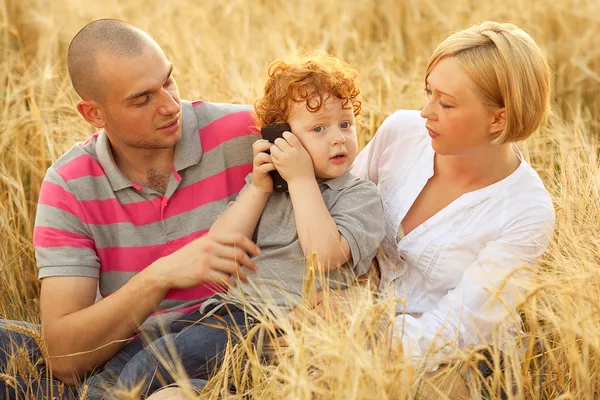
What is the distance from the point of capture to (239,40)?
5.80m

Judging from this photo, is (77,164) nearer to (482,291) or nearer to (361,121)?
(361,121)

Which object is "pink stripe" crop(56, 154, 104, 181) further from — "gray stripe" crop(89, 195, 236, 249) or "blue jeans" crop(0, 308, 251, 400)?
"blue jeans" crop(0, 308, 251, 400)

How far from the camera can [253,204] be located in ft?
9.37

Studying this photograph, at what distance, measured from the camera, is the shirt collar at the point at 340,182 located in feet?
9.39

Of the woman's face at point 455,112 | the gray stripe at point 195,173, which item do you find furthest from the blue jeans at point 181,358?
the woman's face at point 455,112

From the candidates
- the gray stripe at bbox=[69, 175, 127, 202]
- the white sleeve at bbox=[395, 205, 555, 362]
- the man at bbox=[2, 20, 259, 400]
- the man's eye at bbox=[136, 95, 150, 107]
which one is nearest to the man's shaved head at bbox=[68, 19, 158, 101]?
the man at bbox=[2, 20, 259, 400]

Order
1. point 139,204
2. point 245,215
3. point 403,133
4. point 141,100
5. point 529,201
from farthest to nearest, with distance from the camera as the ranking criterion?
point 403,133, point 139,204, point 141,100, point 245,215, point 529,201

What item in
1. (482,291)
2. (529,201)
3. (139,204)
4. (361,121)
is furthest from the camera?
(361,121)

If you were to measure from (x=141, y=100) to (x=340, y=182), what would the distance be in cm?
78

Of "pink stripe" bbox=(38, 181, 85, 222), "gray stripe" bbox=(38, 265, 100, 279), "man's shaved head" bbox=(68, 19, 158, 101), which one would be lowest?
"gray stripe" bbox=(38, 265, 100, 279)

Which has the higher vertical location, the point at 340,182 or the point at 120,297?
the point at 340,182

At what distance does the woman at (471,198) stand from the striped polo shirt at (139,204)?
67 cm

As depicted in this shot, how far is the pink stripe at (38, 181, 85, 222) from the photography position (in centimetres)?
295

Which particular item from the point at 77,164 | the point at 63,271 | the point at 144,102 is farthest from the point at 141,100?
the point at 63,271
